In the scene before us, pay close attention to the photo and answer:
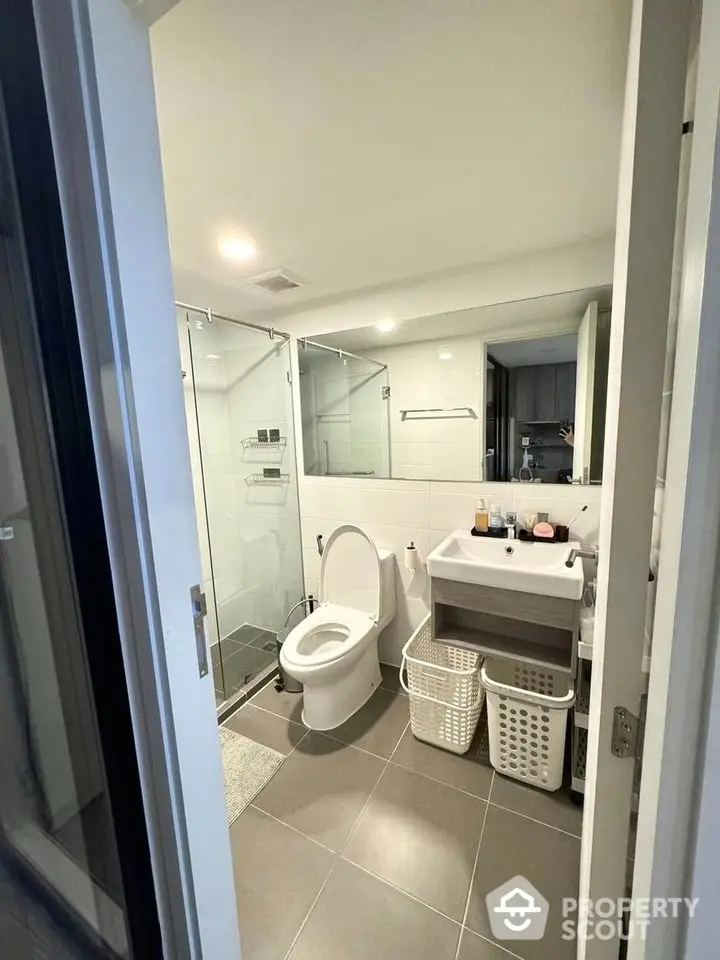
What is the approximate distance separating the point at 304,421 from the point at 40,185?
190 centimetres

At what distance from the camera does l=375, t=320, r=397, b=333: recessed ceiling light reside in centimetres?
211

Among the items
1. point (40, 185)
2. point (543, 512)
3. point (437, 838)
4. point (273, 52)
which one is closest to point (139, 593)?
point (40, 185)

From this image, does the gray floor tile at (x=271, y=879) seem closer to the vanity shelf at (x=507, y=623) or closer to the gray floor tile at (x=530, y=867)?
the gray floor tile at (x=530, y=867)

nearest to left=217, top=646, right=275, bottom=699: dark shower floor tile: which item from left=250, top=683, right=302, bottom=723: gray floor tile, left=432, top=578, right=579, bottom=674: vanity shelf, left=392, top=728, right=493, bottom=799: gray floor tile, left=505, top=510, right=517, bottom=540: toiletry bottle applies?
left=250, top=683, right=302, bottom=723: gray floor tile

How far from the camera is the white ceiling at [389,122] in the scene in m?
0.78

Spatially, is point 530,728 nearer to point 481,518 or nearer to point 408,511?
point 481,518

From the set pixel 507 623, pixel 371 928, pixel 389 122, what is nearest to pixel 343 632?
pixel 507 623

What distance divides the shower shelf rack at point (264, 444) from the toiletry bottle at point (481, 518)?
131 cm

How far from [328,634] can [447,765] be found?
31.8 inches

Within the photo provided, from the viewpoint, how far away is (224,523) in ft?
8.53

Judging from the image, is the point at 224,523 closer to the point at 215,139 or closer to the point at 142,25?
the point at 215,139

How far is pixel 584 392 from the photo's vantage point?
168 cm

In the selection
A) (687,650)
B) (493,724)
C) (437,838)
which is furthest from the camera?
(493,724)

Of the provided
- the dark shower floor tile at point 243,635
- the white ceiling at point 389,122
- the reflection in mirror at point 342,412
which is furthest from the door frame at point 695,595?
the dark shower floor tile at point 243,635
